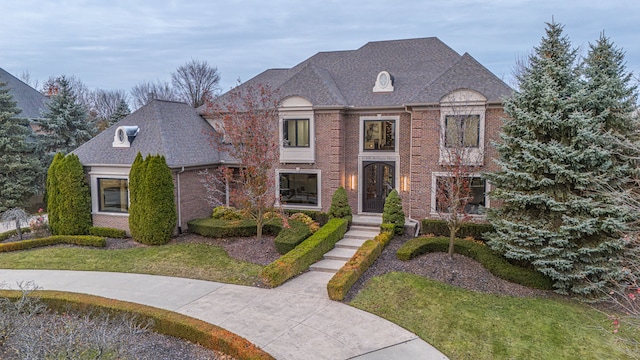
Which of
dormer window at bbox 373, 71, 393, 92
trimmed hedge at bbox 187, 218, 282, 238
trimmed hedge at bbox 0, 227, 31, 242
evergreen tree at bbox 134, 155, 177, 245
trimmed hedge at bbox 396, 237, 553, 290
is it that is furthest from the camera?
dormer window at bbox 373, 71, 393, 92

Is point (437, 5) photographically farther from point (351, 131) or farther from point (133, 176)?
point (133, 176)

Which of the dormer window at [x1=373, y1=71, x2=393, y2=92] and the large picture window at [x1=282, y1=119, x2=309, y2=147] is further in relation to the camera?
the large picture window at [x1=282, y1=119, x2=309, y2=147]

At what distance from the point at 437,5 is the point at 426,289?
12005mm

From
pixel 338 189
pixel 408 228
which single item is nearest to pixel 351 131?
pixel 338 189

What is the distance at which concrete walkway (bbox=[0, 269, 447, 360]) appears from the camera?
23.7ft

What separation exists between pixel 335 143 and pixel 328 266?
248 inches

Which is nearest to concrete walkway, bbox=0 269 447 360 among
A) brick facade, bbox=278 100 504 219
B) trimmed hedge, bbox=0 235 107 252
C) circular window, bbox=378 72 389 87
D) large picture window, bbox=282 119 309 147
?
trimmed hedge, bbox=0 235 107 252

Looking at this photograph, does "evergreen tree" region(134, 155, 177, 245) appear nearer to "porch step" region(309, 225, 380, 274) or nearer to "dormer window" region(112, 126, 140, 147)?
"dormer window" region(112, 126, 140, 147)

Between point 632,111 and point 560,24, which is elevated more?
point 560,24

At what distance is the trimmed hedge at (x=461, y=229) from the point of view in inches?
541

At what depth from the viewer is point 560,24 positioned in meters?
10.6

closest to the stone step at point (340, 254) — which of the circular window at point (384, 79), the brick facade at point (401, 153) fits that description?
the brick facade at point (401, 153)

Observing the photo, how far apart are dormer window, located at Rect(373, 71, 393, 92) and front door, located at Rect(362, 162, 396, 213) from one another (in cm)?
327

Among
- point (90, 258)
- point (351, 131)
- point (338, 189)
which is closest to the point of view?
point (90, 258)
